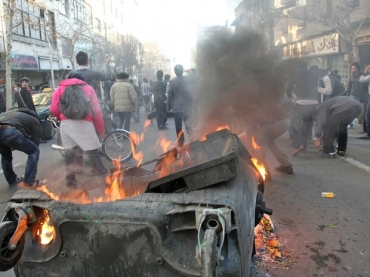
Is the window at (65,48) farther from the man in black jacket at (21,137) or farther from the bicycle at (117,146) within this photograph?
the man in black jacket at (21,137)

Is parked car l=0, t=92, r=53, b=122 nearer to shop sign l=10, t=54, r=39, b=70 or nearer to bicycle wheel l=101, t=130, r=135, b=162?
bicycle wheel l=101, t=130, r=135, b=162

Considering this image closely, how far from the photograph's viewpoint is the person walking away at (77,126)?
468 cm

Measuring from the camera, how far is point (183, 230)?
1.93m

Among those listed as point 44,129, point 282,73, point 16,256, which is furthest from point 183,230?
point 44,129

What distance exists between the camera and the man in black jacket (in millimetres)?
5035

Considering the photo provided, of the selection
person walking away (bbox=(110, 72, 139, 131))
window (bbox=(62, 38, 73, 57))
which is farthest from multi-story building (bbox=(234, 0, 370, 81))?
window (bbox=(62, 38, 73, 57))

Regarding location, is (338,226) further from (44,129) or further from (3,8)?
(3,8)

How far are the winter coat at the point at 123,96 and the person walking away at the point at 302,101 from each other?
13.5 ft

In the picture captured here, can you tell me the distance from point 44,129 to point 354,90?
1026 cm

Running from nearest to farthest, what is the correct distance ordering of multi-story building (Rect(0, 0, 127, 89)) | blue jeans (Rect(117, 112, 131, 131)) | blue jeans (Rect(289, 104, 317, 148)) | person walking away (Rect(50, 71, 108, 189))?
person walking away (Rect(50, 71, 108, 189)) → blue jeans (Rect(289, 104, 317, 148)) → blue jeans (Rect(117, 112, 131, 131)) → multi-story building (Rect(0, 0, 127, 89))

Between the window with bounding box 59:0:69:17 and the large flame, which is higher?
the window with bounding box 59:0:69:17

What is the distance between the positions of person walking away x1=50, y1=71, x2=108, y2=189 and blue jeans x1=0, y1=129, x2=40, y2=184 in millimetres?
743

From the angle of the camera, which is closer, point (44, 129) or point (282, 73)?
point (282, 73)

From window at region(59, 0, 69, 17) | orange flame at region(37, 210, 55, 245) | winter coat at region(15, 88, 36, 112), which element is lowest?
orange flame at region(37, 210, 55, 245)
